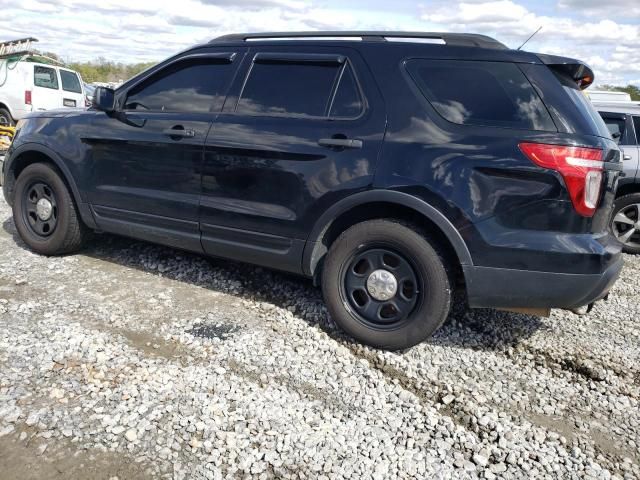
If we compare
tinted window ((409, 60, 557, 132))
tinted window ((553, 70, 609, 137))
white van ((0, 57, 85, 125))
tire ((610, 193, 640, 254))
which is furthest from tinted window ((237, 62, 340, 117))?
white van ((0, 57, 85, 125))

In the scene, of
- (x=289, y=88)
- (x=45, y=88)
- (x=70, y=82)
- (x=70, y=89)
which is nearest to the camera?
(x=289, y=88)

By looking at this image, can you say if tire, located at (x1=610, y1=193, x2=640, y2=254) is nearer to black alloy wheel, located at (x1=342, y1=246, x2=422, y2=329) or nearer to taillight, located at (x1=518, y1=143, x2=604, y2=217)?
taillight, located at (x1=518, y1=143, x2=604, y2=217)

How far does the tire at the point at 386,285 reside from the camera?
329 centimetres

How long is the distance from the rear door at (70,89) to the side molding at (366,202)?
561 inches

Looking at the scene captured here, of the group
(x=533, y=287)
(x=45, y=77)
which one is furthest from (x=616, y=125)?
(x=45, y=77)

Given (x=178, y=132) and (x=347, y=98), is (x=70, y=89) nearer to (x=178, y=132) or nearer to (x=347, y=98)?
(x=178, y=132)

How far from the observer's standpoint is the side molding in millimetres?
3191

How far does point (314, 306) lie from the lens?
163 inches

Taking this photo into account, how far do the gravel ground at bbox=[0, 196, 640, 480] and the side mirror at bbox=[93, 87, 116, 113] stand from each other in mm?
1355

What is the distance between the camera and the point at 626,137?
680 cm

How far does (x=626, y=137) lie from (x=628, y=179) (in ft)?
1.74

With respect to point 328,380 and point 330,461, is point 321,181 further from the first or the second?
point 330,461

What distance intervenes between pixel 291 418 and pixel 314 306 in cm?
144

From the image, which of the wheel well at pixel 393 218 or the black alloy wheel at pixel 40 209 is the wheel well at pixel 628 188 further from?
the black alloy wheel at pixel 40 209
